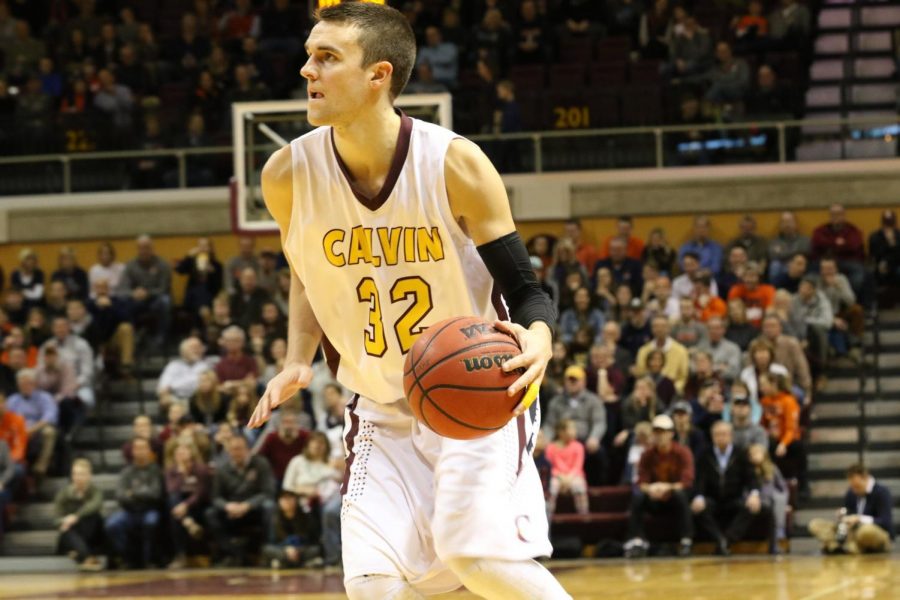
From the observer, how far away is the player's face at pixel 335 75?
14.2ft

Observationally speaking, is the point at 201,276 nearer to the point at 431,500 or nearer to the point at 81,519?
the point at 81,519

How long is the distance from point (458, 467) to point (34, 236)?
1560cm

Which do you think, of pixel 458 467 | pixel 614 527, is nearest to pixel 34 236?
pixel 614 527

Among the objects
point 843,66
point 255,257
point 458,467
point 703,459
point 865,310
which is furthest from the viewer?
point 843,66

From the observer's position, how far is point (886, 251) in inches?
645

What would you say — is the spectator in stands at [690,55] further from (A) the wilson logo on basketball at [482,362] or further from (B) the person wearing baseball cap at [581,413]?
(A) the wilson logo on basketball at [482,362]

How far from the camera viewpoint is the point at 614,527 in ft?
43.7

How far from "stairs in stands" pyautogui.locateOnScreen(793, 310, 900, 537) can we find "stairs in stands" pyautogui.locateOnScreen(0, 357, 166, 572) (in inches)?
275

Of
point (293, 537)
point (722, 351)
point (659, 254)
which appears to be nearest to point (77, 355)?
point (293, 537)

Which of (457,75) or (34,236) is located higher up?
(457,75)

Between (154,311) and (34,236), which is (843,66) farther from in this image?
(34,236)

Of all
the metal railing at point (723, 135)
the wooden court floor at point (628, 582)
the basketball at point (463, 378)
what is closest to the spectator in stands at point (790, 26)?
the metal railing at point (723, 135)

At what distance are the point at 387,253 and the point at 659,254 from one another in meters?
12.4

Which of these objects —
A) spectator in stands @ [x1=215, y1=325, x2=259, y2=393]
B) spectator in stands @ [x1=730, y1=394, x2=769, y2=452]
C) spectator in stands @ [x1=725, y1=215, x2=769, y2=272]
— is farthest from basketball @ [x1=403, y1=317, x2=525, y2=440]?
spectator in stands @ [x1=725, y1=215, x2=769, y2=272]
